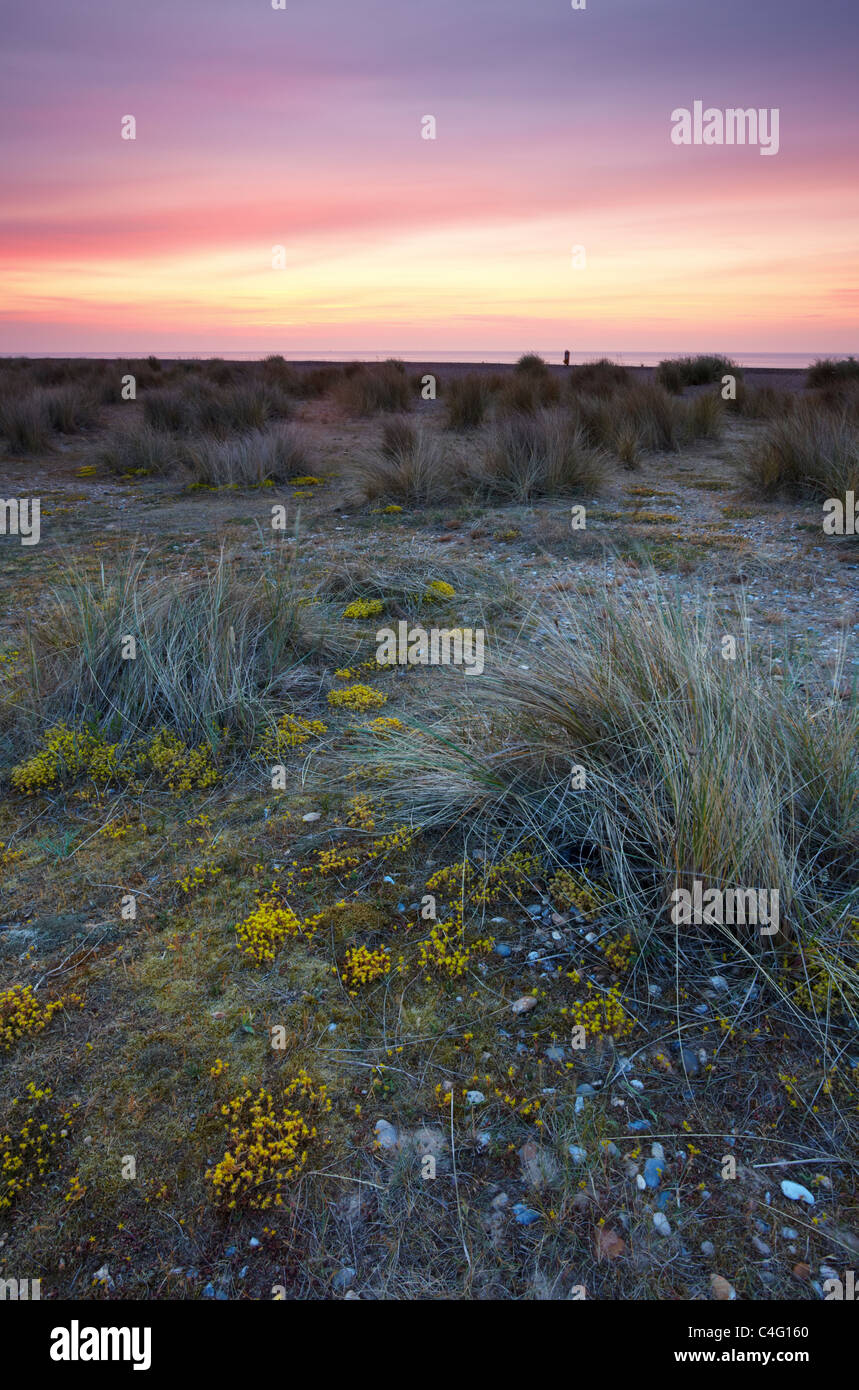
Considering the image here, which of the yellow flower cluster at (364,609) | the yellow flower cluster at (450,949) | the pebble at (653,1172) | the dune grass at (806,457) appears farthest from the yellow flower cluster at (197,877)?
the dune grass at (806,457)

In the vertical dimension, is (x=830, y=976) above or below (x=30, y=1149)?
above

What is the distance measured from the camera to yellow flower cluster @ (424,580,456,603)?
233 inches

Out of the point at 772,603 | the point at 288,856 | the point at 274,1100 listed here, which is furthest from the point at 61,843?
the point at 772,603

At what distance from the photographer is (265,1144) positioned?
6.37 feet

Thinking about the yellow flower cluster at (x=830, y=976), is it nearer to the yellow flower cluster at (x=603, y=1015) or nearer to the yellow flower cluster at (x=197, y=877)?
the yellow flower cluster at (x=603, y=1015)

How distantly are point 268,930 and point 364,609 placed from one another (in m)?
3.35

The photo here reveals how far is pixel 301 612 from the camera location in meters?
5.04

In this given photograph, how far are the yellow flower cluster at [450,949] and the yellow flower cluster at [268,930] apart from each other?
39cm

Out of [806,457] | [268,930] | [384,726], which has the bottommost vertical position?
[268,930]

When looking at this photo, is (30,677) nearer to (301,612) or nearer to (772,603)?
(301,612)

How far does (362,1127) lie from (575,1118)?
1.72 feet

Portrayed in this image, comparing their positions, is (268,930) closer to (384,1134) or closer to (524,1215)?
(384,1134)

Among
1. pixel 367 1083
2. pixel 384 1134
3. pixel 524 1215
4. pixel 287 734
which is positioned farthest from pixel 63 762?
pixel 524 1215
